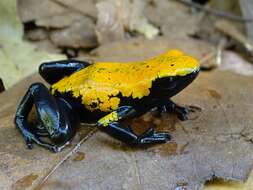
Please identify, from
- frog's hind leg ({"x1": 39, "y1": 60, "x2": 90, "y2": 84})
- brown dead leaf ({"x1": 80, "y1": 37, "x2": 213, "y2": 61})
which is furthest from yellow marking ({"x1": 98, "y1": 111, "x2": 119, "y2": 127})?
brown dead leaf ({"x1": 80, "y1": 37, "x2": 213, "y2": 61})

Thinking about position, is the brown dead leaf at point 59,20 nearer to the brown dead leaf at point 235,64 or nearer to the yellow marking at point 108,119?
the brown dead leaf at point 235,64

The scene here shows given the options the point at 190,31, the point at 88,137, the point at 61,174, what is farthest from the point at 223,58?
the point at 61,174

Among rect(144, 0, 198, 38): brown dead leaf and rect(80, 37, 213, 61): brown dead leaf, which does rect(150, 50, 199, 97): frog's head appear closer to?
rect(80, 37, 213, 61): brown dead leaf

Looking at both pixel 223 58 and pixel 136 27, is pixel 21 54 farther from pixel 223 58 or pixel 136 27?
pixel 223 58

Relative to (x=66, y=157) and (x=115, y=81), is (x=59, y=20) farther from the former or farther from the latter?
(x=66, y=157)

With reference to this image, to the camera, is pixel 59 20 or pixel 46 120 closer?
pixel 46 120

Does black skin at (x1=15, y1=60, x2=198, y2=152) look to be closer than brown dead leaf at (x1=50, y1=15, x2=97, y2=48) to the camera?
Yes

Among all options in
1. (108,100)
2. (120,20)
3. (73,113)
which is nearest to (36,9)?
(120,20)

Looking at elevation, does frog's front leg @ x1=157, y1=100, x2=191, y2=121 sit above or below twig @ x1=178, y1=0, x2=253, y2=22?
below
